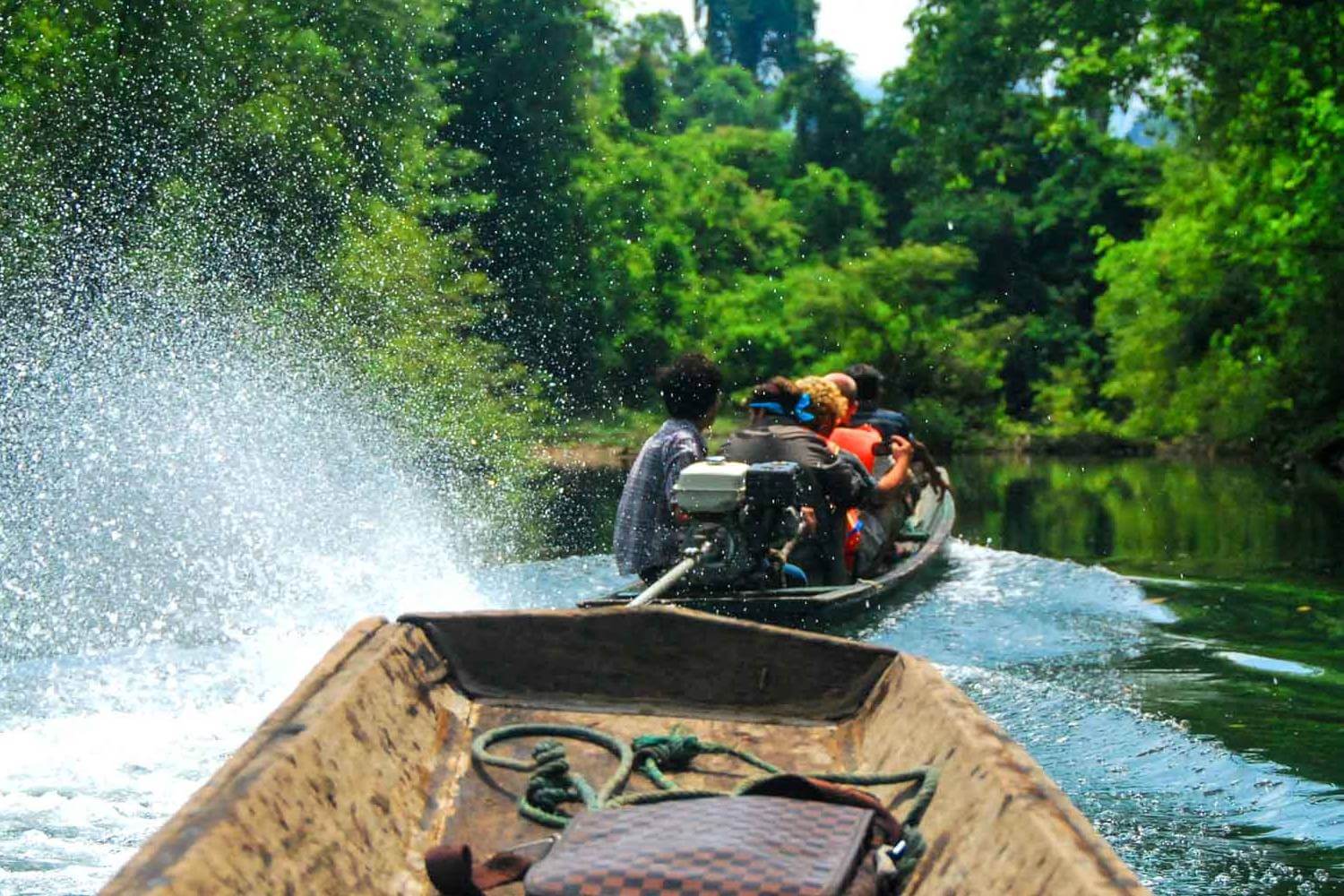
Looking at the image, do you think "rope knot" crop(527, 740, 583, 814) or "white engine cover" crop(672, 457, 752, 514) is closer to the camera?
"rope knot" crop(527, 740, 583, 814)

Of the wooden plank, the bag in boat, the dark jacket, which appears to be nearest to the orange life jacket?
the dark jacket

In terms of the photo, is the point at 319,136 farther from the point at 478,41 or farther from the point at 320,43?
the point at 478,41

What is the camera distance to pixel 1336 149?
17844 millimetres

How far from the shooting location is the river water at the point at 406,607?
19.3ft

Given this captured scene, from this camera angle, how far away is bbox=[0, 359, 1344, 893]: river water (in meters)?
5.87

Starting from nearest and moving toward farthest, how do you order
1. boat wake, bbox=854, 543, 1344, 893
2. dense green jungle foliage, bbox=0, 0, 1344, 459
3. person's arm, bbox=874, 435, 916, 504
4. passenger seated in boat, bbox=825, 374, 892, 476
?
boat wake, bbox=854, 543, 1344, 893 → person's arm, bbox=874, 435, 916, 504 → passenger seated in boat, bbox=825, 374, 892, 476 → dense green jungle foliage, bbox=0, 0, 1344, 459

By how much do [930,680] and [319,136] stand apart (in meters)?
20.4

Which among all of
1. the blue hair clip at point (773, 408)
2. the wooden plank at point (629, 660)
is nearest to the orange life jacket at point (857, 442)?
the blue hair clip at point (773, 408)

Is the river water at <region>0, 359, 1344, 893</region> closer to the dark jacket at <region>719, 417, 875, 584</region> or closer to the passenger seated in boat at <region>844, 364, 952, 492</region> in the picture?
the dark jacket at <region>719, 417, 875, 584</region>

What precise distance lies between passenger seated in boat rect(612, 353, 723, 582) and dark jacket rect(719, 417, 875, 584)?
528mm

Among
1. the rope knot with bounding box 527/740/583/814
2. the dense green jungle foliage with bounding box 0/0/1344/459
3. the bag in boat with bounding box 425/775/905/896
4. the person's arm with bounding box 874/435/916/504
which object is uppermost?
the dense green jungle foliage with bounding box 0/0/1344/459

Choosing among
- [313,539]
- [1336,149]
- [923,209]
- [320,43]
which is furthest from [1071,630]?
[923,209]

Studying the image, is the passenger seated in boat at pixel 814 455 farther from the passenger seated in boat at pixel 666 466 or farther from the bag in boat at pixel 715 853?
the bag in boat at pixel 715 853

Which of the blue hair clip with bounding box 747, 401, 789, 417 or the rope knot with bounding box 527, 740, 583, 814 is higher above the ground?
the blue hair clip with bounding box 747, 401, 789, 417
